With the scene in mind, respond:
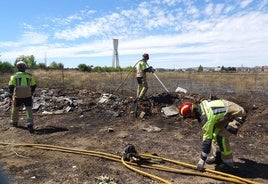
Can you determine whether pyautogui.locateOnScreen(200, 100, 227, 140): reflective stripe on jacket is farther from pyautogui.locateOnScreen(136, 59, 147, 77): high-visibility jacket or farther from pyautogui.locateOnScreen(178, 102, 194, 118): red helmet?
pyautogui.locateOnScreen(136, 59, 147, 77): high-visibility jacket

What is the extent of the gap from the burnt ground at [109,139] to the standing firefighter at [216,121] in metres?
0.35

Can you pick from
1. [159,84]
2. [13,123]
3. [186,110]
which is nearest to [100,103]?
[13,123]

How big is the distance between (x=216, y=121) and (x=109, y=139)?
3474 mm

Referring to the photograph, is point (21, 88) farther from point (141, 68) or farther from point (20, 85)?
point (141, 68)

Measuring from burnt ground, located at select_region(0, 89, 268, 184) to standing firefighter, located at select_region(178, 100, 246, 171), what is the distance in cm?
35

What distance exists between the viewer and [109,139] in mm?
8711

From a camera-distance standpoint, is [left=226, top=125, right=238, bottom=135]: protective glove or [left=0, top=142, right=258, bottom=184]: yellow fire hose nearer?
[left=0, top=142, right=258, bottom=184]: yellow fire hose

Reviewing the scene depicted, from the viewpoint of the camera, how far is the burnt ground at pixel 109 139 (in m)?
6.09

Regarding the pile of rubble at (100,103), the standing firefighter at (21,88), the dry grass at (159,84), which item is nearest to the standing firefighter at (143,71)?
the pile of rubble at (100,103)

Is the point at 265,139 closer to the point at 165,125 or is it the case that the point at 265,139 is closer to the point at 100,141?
the point at 165,125

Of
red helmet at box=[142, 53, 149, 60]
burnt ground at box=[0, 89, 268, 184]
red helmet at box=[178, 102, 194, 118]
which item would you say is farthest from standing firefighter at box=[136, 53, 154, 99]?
red helmet at box=[178, 102, 194, 118]

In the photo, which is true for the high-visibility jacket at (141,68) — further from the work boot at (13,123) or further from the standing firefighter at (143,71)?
the work boot at (13,123)

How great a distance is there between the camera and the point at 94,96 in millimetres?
14031

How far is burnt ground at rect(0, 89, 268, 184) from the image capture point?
6086mm
